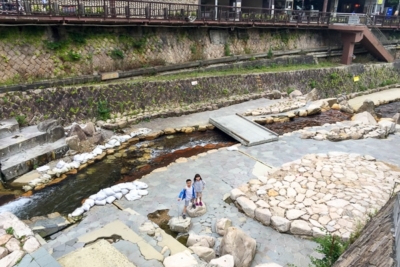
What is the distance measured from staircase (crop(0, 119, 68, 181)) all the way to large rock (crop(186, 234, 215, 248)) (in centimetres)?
Answer: 667

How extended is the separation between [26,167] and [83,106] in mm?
4258

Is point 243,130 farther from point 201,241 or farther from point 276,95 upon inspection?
point 201,241

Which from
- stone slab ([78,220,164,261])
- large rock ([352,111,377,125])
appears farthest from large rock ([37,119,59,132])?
large rock ([352,111,377,125])

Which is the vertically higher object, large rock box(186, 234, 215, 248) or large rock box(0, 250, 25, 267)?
large rock box(0, 250, 25, 267)

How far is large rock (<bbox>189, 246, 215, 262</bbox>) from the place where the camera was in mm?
6562

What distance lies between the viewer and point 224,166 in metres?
10.9

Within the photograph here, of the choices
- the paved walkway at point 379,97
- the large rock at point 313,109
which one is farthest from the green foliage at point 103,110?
the paved walkway at point 379,97

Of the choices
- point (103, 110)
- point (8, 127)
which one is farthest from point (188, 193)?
point (103, 110)

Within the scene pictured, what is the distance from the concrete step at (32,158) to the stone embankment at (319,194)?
6.73m

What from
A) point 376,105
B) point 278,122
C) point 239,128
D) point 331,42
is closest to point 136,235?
point 239,128

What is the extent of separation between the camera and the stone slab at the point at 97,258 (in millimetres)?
5898

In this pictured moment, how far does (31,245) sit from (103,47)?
41.9 ft

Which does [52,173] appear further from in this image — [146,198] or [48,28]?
[48,28]

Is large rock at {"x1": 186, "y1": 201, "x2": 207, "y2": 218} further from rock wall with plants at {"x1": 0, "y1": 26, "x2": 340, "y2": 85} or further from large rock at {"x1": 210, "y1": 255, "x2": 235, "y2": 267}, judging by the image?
rock wall with plants at {"x1": 0, "y1": 26, "x2": 340, "y2": 85}
